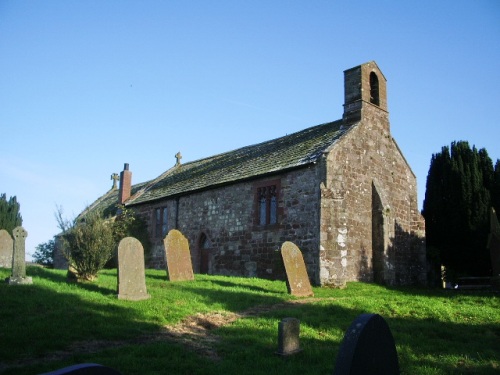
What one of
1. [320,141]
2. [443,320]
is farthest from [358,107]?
[443,320]

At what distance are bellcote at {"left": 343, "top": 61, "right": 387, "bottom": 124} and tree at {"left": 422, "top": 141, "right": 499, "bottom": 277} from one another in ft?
21.6

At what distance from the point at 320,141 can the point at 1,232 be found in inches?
539

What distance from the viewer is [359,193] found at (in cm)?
1953

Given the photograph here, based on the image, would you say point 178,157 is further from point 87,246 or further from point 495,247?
point 495,247

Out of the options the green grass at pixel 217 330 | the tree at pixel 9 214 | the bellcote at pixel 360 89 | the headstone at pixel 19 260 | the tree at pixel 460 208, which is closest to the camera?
the green grass at pixel 217 330

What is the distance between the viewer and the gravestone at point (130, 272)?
37.2ft

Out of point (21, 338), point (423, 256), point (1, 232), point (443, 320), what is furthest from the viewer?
point (423, 256)

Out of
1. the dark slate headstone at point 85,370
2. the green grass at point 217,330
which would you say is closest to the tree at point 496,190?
the green grass at point 217,330

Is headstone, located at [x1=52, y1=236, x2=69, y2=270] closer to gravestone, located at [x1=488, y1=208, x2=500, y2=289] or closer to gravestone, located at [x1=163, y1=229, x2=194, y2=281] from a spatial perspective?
gravestone, located at [x1=163, y1=229, x2=194, y2=281]

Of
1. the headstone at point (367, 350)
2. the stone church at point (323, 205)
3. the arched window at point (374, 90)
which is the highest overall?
the arched window at point (374, 90)

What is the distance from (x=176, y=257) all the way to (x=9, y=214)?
82.5ft

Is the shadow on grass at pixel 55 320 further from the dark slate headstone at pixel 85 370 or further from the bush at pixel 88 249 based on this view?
the dark slate headstone at pixel 85 370

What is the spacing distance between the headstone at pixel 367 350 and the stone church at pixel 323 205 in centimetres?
1303

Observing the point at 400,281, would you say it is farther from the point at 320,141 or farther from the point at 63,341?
the point at 63,341
